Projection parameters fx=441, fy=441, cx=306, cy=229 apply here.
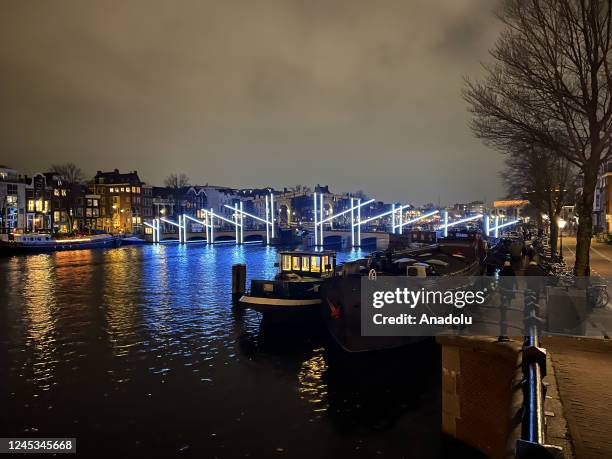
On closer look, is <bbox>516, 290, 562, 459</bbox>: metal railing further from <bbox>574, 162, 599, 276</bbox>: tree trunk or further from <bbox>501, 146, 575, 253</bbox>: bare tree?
<bbox>501, 146, 575, 253</bbox>: bare tree

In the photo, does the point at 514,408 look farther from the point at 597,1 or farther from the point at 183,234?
the point at 183,234

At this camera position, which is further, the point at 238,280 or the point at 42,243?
the point at 42,243

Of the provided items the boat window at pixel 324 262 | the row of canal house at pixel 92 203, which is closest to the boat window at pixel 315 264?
the boat window at pixel 324 262

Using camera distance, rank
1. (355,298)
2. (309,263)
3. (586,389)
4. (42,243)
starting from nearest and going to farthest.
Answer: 1. (586,389)
2. (355,298)
3. (309,263)
4. (42,243)

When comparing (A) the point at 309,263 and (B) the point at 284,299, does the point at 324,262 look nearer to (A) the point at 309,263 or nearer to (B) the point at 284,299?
(A) the point at 309,263

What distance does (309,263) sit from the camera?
3397cm

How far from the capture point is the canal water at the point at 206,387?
14.9 metres

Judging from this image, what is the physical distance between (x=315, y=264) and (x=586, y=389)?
971 inches

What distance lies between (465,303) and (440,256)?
47.0 ft

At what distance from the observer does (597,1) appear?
46.9 feet

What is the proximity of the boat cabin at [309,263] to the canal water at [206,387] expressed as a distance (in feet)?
16.1

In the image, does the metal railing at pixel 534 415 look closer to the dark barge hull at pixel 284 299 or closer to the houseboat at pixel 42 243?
the dark barge hull at pixel 284 299

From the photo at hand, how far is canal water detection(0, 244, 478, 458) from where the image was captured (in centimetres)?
1488

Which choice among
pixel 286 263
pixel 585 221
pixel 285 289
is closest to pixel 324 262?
pixel 286 263
